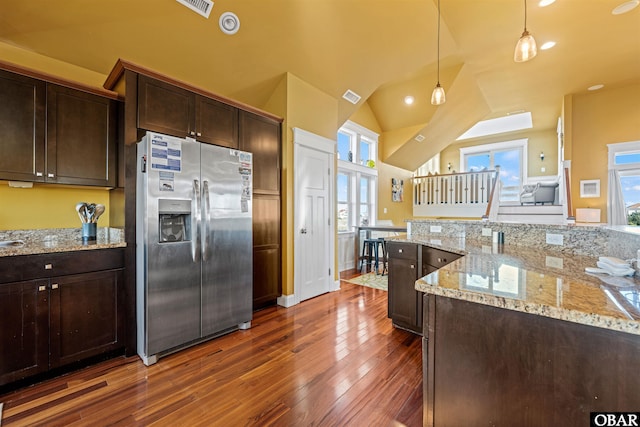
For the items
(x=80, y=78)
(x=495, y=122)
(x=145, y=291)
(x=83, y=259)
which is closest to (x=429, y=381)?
(x=145, y=291)

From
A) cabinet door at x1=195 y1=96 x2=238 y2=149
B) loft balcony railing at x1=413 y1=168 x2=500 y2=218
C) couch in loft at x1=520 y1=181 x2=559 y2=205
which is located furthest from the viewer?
loft balcony railing at x1=413 y1=168 x2=500 y2=218

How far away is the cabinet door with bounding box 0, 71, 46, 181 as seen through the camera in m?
2.05

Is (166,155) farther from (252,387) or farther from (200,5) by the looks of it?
(252,387)

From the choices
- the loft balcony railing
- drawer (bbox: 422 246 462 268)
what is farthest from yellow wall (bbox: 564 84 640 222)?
drawer (bbox: 422 246 462 268)

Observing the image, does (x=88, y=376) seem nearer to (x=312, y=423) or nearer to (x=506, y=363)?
(x=312, y=423)

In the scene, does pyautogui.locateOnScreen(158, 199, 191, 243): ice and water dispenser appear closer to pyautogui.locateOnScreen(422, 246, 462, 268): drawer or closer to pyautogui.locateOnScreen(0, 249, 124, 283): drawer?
pyautogui.locateOnScreen(0, 249, 124, 283): drawer

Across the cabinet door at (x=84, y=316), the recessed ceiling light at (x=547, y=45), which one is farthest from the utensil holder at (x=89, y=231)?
the recessed ceiling light at (x=547, y=45)

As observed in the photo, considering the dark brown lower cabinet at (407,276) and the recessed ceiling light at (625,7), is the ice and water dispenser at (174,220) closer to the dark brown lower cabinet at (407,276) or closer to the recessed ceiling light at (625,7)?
the dark brown lower cabinet at (407,276)

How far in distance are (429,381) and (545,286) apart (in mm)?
643

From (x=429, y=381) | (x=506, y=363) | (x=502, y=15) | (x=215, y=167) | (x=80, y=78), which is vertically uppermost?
(x=502, y=15)

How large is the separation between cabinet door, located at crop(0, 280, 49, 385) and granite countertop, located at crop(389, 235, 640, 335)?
258 centimetres

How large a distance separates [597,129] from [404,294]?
19.8 ft

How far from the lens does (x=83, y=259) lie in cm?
214

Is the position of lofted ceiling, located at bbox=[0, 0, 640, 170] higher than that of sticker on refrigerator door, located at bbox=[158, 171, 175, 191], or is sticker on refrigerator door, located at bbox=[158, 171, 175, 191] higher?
lofted ceiling, located at bbox=[0, 0, 640, 170]
